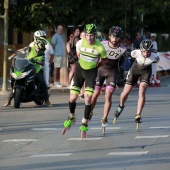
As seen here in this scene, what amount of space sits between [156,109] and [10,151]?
680cm

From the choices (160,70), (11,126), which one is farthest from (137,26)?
(11,126)

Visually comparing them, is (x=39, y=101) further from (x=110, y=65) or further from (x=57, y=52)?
(x=57, y=52)

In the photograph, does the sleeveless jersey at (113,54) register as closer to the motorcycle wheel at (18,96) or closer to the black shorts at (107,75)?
the black shorts at (107,75)

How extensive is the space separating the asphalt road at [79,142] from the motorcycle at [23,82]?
28cm

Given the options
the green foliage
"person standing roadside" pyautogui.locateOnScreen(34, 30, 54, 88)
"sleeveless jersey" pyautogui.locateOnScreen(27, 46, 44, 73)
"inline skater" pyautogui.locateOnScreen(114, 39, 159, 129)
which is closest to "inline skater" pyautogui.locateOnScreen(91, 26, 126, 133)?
"inline skater" pyautogui.locateOnScreen(114, 39, 159, 129)

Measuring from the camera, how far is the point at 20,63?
17547 mm

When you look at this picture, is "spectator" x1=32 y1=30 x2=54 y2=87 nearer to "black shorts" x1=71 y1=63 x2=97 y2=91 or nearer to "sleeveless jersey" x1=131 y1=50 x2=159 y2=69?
"sleeveless jersey" x1=131 y1=50 x2=159 y2=69

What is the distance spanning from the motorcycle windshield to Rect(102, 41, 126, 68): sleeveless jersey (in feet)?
13.5

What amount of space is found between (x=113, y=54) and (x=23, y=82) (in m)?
4.13

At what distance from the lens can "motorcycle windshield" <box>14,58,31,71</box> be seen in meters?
17.4

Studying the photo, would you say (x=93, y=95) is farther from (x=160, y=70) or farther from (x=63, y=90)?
(x=160, y=70)

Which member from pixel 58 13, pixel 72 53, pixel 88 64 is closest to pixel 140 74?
pixel 88 64

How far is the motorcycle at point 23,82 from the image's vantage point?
17.2 metres

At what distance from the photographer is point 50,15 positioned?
75.5ft
